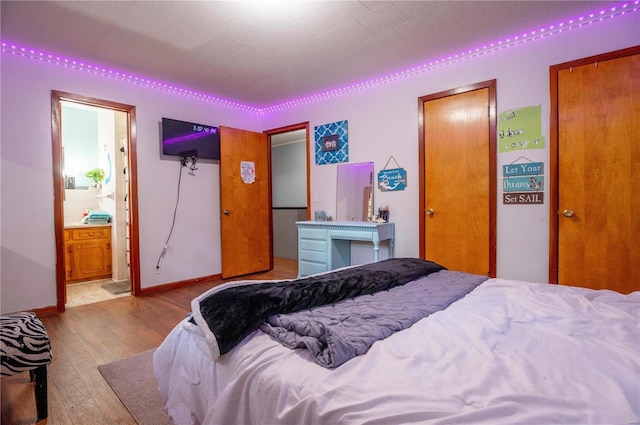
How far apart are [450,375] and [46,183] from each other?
149 inches

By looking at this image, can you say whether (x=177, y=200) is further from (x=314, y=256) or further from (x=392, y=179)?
(x=392, y=179)

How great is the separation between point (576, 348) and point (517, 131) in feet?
8.07

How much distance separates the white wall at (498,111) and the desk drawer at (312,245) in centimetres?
55

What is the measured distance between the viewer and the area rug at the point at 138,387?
1643 mm

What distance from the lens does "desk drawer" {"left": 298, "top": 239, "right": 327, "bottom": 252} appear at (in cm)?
395

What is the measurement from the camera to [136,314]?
313cm

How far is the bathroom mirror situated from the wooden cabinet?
3370 millimetres

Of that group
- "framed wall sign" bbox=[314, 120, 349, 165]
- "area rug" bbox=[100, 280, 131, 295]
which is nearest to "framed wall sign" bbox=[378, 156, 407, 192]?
"framed wall sign" bbox=[314, 120, 349, 165]

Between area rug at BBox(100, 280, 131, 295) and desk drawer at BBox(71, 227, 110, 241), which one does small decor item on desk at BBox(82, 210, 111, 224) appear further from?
area rug at BBox(100, 280, 131, 295)

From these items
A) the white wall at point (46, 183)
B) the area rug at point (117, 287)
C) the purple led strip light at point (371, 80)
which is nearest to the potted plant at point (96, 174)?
the area rug at point (117, 287)

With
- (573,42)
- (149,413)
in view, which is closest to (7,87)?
(149,413)

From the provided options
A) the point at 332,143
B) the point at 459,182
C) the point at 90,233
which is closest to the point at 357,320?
the point at 459,182

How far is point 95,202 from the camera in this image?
5.23 meters

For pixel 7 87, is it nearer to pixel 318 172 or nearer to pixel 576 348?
pixel 318 172
